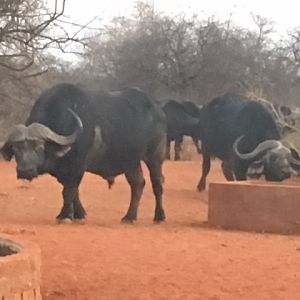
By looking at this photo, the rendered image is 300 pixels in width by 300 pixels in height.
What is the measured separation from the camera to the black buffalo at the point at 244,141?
1844 centimetres

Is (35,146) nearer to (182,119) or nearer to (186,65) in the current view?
(182,119)

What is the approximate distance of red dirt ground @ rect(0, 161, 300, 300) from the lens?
883 centimetres

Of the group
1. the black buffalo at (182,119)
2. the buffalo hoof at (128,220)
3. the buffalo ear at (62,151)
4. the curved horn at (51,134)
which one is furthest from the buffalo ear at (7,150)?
the black buffalo at (182,119)

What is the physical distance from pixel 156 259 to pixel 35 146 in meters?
4.62

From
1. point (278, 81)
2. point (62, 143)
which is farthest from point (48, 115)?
point (278, 81)

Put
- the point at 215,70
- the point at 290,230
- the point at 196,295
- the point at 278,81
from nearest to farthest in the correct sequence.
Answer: the point at 196,295, the point at 290,230, the point at 215,70, the point at 278,81

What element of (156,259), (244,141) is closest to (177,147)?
(244,141)

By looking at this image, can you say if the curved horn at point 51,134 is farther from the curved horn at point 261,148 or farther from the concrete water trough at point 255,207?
the curved horn at point 261,148

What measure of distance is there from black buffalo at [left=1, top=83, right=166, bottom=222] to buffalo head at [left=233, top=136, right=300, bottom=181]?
8.20 ft

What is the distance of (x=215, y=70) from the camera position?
160 feet

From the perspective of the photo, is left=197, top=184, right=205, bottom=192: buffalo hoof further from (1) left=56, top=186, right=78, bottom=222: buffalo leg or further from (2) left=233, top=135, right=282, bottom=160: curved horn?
(1) left=56, top=186, right=78, bottom=222: buffalo leg

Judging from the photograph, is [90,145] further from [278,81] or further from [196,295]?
[278,81]

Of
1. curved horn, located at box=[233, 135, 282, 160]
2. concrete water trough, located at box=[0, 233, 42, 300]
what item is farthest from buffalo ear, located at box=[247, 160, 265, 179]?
concrete water trough, located at box=[0, 233, 42, 300]

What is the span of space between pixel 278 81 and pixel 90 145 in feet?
126
